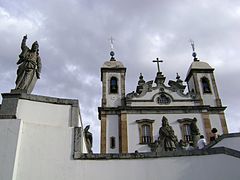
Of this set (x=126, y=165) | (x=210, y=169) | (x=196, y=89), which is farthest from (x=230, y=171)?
(x=196, y=89)

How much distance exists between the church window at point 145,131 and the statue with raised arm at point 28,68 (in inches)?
594

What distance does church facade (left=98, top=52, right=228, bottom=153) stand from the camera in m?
23.9

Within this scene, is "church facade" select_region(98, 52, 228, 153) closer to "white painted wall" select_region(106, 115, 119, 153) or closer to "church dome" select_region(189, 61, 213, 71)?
"white painted wall" select_region(106, 115, 119, 153)

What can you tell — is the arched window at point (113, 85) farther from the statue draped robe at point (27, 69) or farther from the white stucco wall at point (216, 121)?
the statue draped robe at point (27, 69)

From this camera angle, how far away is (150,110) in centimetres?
2520

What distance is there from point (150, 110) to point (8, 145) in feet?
60.8

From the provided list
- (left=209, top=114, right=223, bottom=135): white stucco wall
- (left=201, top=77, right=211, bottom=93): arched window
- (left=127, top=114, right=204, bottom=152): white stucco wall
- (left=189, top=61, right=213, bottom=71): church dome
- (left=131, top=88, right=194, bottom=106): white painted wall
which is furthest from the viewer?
(left=189, top=61, right=213, bottom=71): church dome

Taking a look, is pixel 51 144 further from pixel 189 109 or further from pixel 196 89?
pixel 196 89

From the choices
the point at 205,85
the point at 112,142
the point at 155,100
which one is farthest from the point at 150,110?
the point at 205,85

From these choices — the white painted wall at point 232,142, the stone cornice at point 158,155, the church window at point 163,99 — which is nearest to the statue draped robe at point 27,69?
the stone cornice at point 158,155

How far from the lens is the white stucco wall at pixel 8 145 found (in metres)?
7.16

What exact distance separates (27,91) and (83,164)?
2.97m

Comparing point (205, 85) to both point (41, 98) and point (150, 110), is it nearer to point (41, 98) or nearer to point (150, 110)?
point (150, 110)

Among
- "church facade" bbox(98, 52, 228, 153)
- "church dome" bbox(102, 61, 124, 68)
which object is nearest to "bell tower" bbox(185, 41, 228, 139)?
"church facade" bbox(98, 52, 228, 153)
